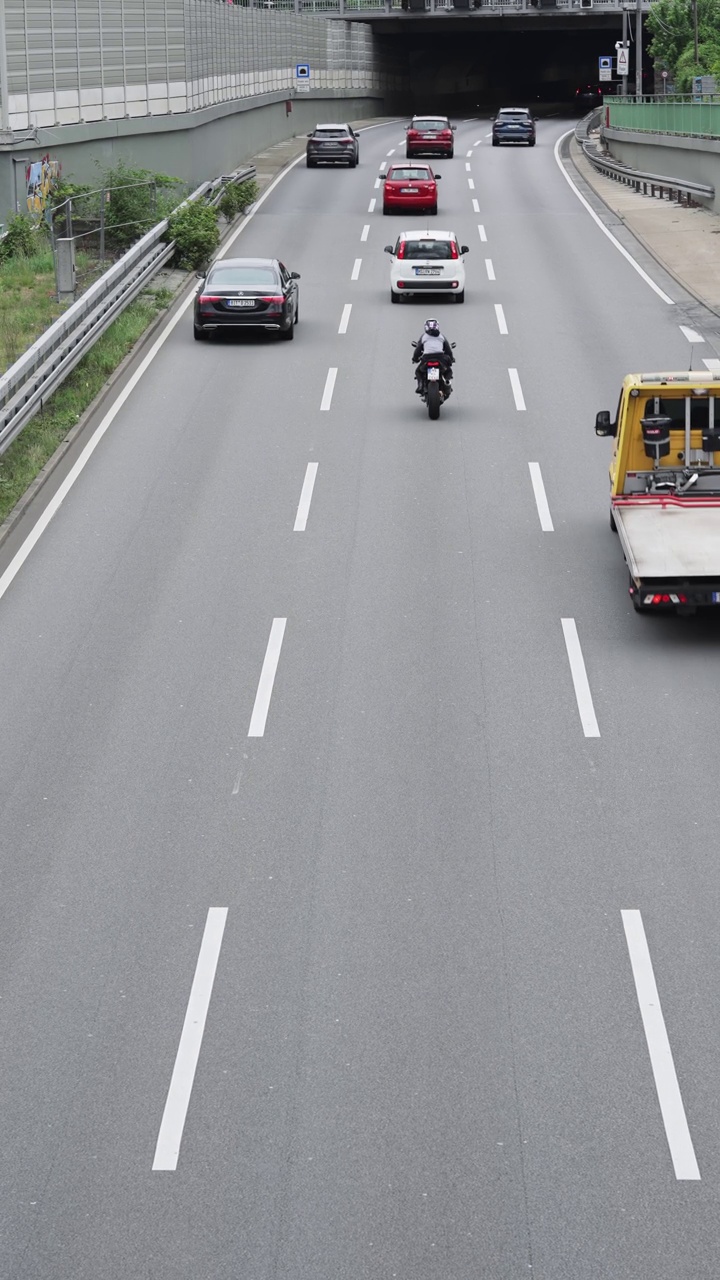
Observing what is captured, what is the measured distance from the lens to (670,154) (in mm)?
50312

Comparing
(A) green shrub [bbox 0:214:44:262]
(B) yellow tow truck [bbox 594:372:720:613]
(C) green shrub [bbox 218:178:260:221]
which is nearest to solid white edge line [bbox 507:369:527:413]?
(B) yellow tow truck [bbox 594:372:720:613]

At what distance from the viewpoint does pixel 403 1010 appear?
30.8ft

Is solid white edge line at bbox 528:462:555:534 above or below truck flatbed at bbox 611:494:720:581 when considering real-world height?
below

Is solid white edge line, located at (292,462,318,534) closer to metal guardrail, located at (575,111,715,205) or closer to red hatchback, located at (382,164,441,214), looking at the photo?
red hatchback, located at (382,164,441,214)

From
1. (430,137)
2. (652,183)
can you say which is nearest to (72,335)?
(652,183)

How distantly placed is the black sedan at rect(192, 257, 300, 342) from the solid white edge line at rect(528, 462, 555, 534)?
29.7 feet

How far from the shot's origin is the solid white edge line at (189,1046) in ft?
26.5

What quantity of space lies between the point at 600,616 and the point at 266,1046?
26.9ft

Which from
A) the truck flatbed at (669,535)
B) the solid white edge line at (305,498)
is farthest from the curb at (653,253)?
the truck flatbed at (669,535)

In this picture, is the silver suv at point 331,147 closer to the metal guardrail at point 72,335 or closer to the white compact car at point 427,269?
the metal guardrail at point 72,335

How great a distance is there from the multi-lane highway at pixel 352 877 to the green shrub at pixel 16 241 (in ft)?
41.4

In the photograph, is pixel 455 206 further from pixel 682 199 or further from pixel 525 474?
pixel 525 474

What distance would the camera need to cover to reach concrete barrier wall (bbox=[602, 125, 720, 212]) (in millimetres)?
43719

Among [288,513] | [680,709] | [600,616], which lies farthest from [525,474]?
[680,709]
